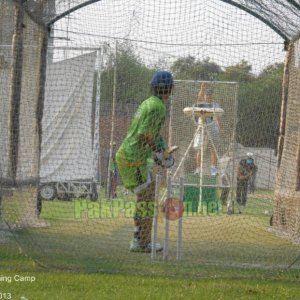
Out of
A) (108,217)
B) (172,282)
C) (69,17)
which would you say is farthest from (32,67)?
(172,282)

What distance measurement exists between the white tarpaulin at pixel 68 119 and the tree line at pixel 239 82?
12.7 inches

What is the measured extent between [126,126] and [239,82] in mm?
1825

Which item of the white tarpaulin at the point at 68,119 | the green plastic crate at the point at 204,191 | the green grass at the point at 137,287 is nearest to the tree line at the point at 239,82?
the white tarpaulin at the point at 68,119

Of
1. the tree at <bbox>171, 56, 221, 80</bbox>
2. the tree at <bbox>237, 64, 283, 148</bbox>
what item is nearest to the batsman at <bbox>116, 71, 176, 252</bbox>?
the tree at <bbox>171, 56, 221, 80</bbox>

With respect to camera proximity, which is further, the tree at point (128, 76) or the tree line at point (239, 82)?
the tree at point (128, 76)

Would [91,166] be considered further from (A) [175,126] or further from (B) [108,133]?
(A) [175,126]

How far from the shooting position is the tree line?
8.05m

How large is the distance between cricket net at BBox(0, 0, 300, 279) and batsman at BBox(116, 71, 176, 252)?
0.75 ft

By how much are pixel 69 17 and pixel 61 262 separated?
274 cm

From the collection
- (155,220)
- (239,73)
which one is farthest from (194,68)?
(155,220)

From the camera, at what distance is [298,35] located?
25.1ft

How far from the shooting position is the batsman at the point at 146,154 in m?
7.25

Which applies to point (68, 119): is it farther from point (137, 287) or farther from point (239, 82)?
point (137, 287)

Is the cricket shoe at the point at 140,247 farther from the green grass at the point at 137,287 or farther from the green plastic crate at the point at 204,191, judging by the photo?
the green plastic crate at the point at 204,191
